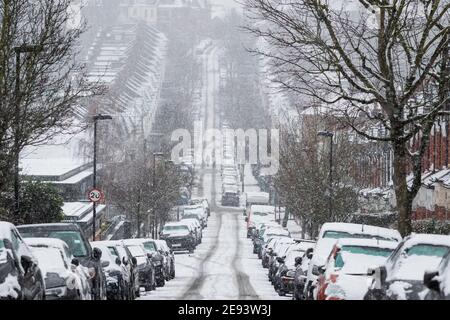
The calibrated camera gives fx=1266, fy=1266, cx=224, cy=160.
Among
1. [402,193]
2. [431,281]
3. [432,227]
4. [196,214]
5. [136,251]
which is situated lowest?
[196,214]

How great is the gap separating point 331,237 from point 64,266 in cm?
737

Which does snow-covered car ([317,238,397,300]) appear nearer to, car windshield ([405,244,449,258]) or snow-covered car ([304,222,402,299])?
car windshield ([405,244,449,258])

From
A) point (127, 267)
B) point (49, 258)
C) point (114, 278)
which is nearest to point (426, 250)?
point (49, 258)

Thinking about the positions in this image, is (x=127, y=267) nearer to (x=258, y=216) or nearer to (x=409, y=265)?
(x=409, y=265)

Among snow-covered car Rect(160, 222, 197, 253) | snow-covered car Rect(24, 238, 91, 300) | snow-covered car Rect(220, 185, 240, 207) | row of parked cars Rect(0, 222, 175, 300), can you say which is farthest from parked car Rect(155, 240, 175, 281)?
snow-covered car Rect(220, 185, 240, 207)

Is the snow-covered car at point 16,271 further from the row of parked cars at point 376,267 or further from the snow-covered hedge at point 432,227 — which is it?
the snow-covered hedge at point 432,227

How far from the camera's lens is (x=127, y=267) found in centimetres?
2941

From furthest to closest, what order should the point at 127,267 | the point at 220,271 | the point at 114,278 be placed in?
the point at 220,271 < the point at 127,267 < the point at 114,278

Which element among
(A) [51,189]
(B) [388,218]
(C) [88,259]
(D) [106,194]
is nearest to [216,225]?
(D) [106,194]

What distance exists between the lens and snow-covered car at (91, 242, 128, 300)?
26.9 metres

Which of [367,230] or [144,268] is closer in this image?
[367,230]

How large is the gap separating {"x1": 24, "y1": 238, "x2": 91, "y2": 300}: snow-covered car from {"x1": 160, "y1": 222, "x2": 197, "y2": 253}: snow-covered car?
48.0 metres

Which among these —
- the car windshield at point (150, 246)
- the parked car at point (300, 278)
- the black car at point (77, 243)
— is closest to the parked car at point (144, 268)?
the car windshield at point (150, 246)
